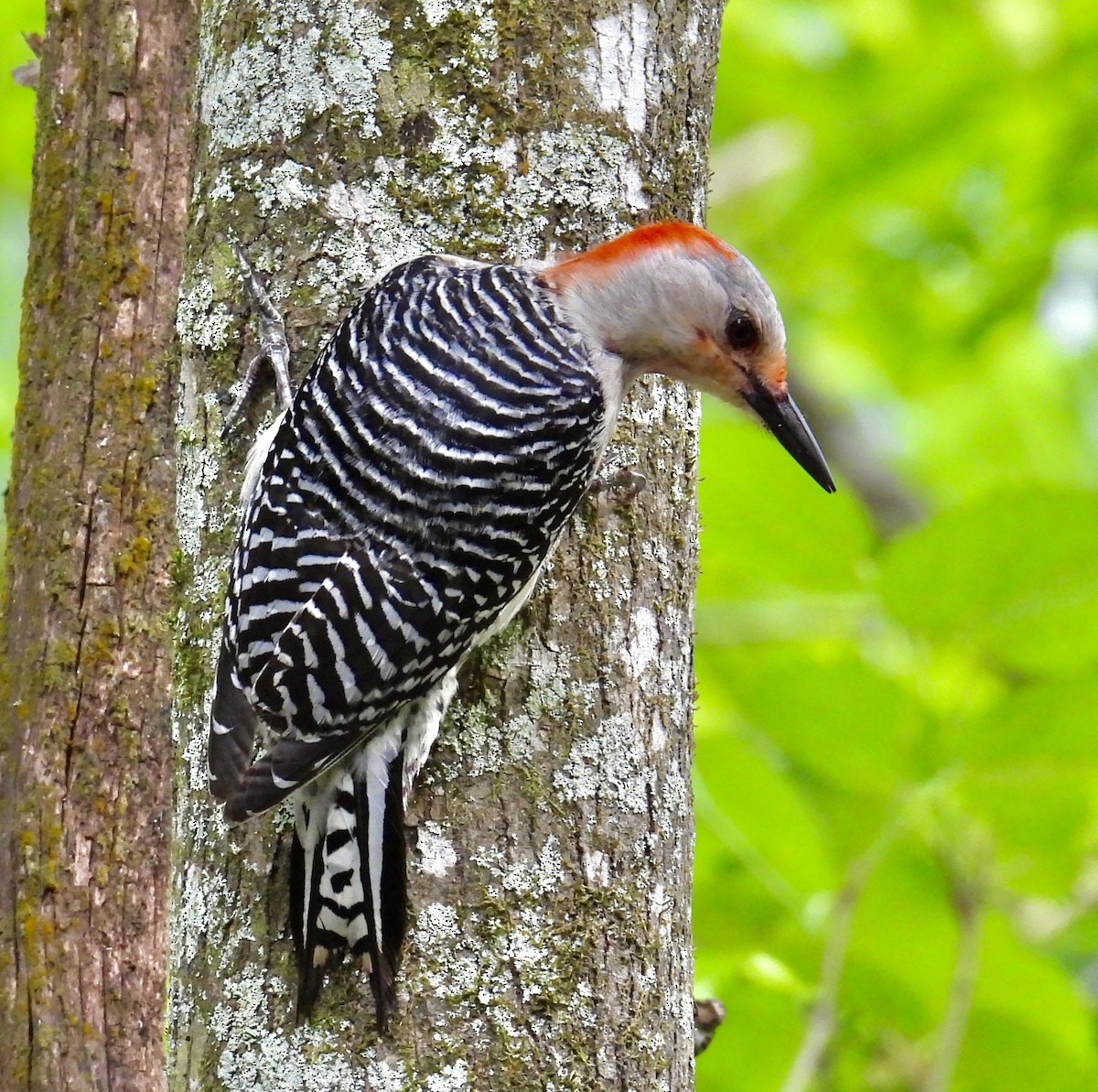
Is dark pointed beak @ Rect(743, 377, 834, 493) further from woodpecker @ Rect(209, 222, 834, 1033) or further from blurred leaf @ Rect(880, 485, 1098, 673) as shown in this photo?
blurred leaf @ Rect(880, 485, 1098, 673)

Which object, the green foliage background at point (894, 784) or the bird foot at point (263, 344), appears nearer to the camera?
the bird foot at point (263, 344)

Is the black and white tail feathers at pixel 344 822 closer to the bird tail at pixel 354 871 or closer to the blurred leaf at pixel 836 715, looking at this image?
the bird tail at pixel 354 871

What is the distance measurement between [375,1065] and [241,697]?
2.21 ft

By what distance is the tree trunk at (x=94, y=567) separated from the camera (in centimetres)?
313

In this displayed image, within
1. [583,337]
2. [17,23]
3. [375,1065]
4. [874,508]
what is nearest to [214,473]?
[583,337]

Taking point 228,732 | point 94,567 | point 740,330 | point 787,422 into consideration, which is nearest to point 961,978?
point 787,422

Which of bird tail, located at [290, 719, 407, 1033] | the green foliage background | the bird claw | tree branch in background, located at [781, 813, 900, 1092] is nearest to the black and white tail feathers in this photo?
bird tail, located at [290, 719, 407, 1033]

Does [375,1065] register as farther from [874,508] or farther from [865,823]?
[874,508]

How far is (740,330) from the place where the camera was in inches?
124

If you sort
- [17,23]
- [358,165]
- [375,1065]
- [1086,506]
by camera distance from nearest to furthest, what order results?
[375,1065] → [358,165] → [1086,506] → [17,23]

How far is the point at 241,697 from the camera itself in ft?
8.32

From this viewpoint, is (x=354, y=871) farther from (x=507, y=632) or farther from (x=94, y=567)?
(x=94, y=567)

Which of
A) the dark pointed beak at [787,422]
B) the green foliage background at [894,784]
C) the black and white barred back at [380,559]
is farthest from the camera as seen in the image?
the dark pointed beak at [787,422]

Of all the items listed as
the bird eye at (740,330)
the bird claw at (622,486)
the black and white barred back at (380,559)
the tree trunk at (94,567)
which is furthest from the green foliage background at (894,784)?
the tree trunk at (94,567)
